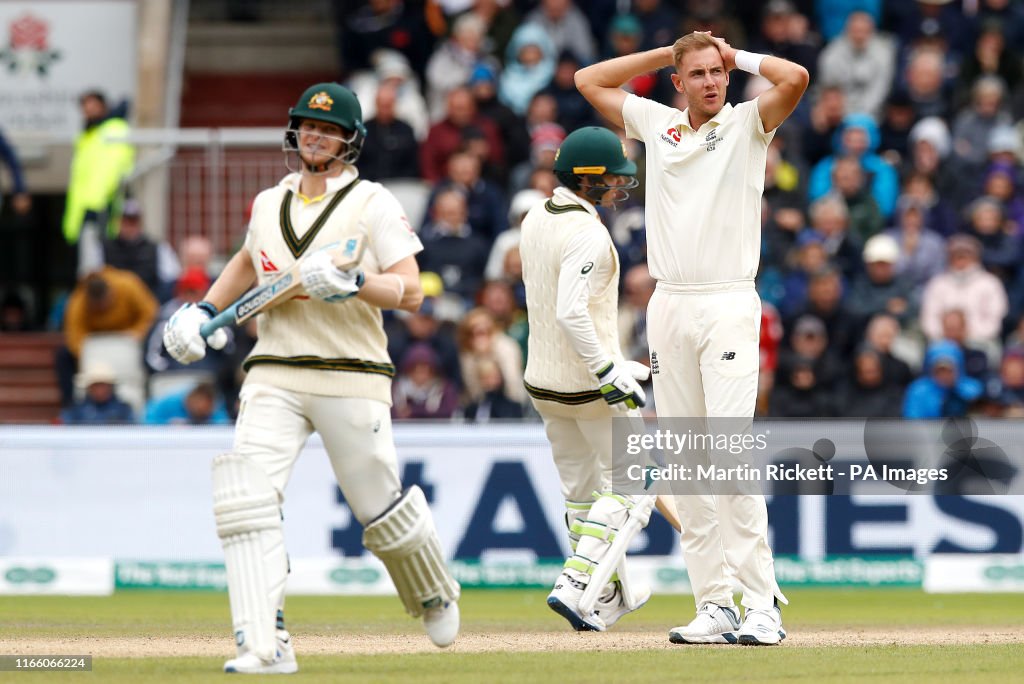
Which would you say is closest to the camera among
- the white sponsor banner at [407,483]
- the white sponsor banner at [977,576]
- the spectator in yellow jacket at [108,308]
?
the white sponsor banner at [977,576]

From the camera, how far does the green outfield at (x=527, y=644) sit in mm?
7102

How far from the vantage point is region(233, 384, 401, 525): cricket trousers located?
7301 mm

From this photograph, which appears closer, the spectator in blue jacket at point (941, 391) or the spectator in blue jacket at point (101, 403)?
the spectator in blue jacket at point (941, 391)

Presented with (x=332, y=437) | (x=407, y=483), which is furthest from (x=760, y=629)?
(x=407, y=483)

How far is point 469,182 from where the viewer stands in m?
15.9

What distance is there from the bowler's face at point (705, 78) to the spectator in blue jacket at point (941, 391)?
6.05m

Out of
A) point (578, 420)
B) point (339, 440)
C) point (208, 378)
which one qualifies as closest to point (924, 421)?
point (578, 420)

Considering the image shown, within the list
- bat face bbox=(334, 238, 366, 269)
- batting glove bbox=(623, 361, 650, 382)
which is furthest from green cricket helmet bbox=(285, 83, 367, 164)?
batting glove bbox=(623, 361, 650, 382)

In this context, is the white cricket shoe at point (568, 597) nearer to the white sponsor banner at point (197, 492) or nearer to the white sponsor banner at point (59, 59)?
the white sponsor banner at point (197, 492)

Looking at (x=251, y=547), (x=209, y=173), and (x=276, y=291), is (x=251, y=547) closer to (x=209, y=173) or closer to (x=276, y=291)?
(x=276, y=291)

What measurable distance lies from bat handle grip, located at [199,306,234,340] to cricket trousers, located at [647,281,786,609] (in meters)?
1.92

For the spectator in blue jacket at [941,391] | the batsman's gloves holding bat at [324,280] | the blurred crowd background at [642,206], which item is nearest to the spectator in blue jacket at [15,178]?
the blurred crowd background at [642,206]

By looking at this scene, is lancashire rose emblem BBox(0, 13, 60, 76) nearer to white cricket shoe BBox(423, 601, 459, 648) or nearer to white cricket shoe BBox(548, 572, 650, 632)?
white cricket shoe BBox(548, 572, 650, 632)

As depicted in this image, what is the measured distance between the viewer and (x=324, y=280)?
23.1 feet
